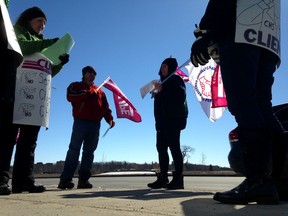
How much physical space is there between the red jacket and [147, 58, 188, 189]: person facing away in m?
0.91

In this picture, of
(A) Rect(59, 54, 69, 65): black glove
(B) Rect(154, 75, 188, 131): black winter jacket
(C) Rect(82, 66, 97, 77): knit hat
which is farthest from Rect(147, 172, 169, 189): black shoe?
(A) Rect(59, 54, 69, 65): black glove

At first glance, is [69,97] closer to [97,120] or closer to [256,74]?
[97,120]

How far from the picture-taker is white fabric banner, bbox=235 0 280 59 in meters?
2.80

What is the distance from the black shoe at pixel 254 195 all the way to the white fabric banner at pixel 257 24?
1036mm

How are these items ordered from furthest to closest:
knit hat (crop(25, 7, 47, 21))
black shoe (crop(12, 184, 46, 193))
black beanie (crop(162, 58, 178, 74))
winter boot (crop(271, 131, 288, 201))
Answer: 1. black beanie (crop(162, 58, 178, 74))
2. knit hat (crop(25, 7, 47, 21))
3. black shoe (crop(12, 184, 46, 193))
4. winter boot (crop(271, 131, 288, 201))

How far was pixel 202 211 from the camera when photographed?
7.20ft

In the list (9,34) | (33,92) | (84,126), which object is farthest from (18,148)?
(9,34)

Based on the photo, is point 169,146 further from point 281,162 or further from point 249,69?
point 249,69

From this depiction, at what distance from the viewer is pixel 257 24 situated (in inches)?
112

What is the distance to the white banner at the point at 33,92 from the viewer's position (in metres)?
3.87

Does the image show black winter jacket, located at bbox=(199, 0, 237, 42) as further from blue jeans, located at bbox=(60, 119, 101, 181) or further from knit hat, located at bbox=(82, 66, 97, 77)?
knit hat, located at bbox=(82, 66, 97, 77)

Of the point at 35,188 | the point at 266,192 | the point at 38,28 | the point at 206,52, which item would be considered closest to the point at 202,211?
the point at 266,192

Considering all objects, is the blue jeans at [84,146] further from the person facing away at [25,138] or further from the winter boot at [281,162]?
the winter boot at [281,162]

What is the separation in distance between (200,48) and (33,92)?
1870mm
